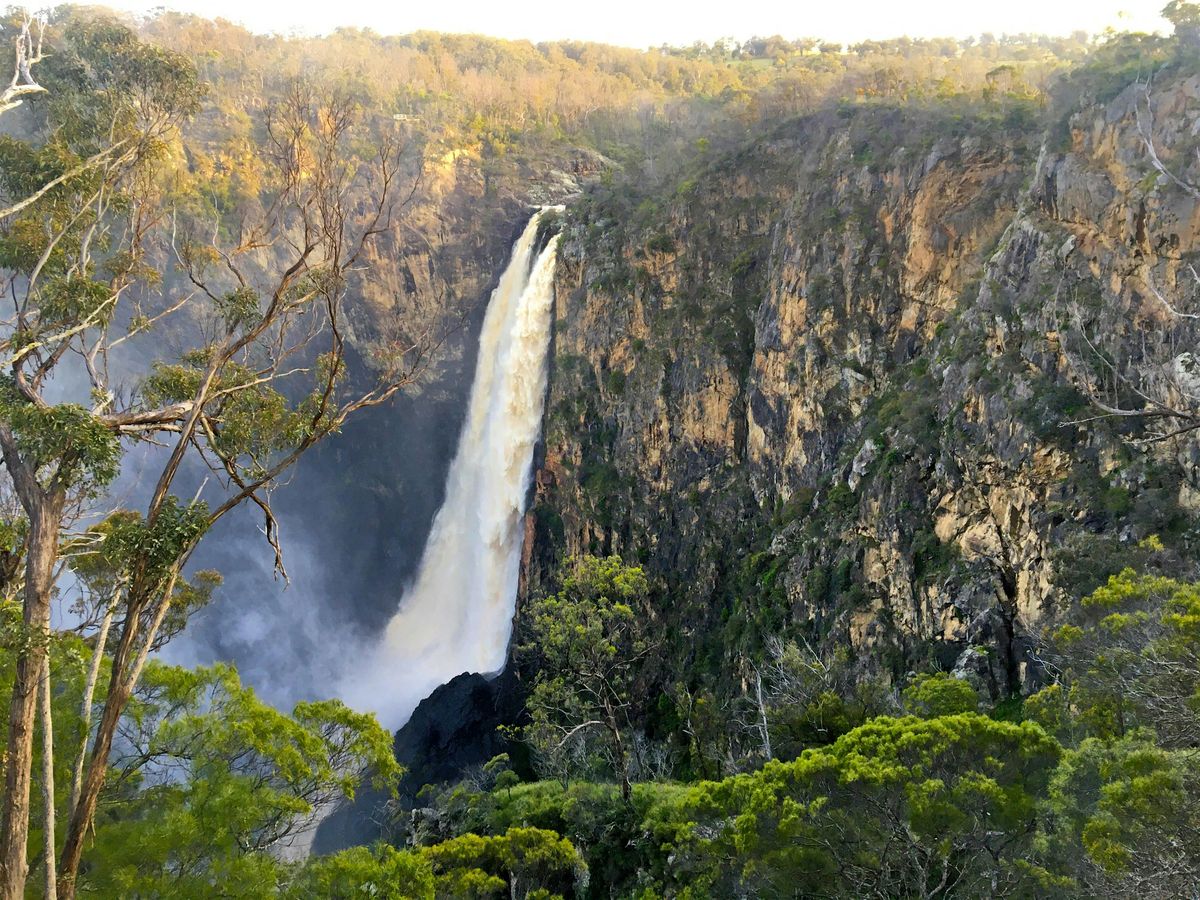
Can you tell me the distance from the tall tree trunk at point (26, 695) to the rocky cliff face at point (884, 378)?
13932mm

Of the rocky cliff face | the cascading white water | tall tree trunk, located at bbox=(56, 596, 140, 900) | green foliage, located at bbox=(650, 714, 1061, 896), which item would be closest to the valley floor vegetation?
green foliage, located at bbox=(650, 714, 1061, 896)

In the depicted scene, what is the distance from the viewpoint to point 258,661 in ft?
116

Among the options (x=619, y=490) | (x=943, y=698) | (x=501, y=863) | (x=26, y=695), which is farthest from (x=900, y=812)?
(x=619, y=490)

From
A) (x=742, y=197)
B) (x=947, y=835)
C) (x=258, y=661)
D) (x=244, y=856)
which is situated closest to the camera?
(x=947, y=835)

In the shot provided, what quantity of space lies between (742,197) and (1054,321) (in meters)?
16.3

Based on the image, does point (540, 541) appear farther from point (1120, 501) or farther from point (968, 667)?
point (1120, 501)

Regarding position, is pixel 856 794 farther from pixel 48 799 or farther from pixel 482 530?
pixel 482 530

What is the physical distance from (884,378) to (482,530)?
17.7 meters

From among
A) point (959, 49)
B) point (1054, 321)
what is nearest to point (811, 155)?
point (1054, 321)

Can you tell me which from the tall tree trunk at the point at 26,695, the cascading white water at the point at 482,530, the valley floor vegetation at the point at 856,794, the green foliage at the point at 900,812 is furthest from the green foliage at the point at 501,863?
the cascading white water at the point at 482,530

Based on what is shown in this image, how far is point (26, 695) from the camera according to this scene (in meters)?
6.04

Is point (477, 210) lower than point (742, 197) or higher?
higher

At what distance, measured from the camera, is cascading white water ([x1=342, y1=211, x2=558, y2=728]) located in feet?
107

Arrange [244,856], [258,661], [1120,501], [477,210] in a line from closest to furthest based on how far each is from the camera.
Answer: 1. [244,856]
2. [1120,501]
3. [258,661]
4. [477,210]
